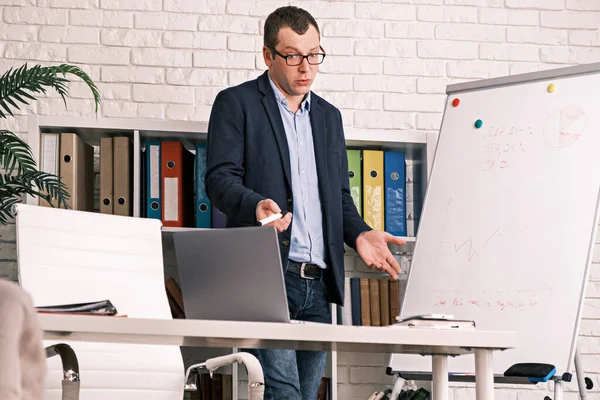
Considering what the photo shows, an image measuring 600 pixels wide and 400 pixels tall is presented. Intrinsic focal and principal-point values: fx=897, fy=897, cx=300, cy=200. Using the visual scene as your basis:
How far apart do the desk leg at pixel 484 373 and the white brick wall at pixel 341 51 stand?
210cm

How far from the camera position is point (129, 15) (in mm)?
3697

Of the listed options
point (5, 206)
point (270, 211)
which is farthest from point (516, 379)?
point (5, 206)

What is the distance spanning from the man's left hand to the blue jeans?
18 cm

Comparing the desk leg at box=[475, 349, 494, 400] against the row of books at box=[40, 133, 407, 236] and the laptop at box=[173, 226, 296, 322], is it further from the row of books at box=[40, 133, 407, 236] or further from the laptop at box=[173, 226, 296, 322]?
the row of books at box=[40, 133, 407, 236]

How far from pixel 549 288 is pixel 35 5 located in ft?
7.60

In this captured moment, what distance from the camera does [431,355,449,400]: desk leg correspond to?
1.86m

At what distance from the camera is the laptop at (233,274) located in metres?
1.58

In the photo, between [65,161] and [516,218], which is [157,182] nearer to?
[65,161]

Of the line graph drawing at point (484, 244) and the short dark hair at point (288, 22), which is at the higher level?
the short dark hair at point (288, 22)

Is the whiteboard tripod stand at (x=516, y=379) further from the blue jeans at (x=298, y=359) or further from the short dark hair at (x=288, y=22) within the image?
the short dark hair at (x=288, y=22)

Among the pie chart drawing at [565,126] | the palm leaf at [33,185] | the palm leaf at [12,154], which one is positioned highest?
the pie chart drawing at [565,126]

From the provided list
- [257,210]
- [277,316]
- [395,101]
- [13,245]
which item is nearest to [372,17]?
[395,101]

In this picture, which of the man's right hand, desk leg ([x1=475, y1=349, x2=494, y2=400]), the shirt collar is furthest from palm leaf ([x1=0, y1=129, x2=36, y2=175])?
desk leg ([x1=475, y1=349, x2=494, y2=400])

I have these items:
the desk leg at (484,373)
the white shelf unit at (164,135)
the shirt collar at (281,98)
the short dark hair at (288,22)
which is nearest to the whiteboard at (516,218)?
the white shelf unit at (164,135)
